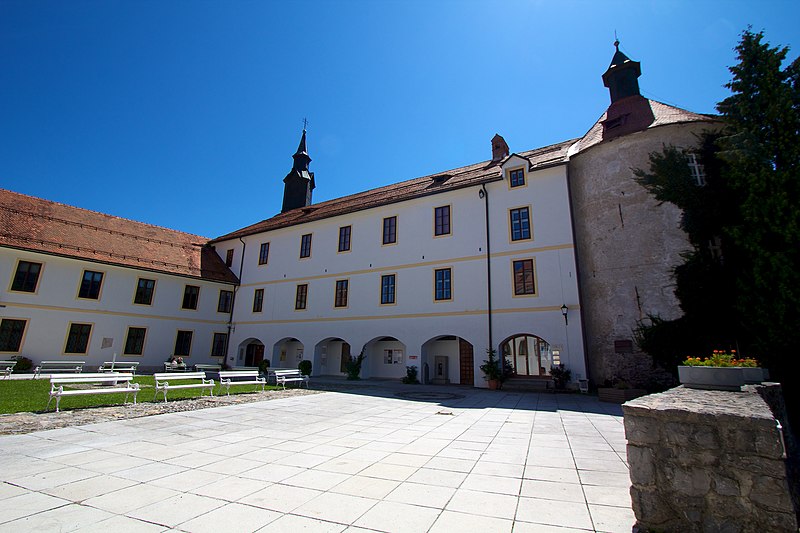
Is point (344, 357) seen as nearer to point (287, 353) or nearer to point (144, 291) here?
point (287, 353)

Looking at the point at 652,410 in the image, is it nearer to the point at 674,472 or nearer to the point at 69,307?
the point at 674,472

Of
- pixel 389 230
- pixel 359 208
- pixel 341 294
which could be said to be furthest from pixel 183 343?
pixel 389 230

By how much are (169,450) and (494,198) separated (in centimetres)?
1703

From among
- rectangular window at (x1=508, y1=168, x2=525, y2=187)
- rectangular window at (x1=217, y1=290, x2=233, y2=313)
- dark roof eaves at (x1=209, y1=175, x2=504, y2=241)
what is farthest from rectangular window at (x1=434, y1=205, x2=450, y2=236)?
rectangular window at (x1=217, y1=290, x2=233, y2=313)

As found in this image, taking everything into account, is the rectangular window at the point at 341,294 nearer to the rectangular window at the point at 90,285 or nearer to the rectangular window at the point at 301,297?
the rectangular window at the point at 301,297

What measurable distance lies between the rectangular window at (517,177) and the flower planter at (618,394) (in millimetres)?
10136

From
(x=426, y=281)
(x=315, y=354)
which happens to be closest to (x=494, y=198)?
(x=426, y=281)

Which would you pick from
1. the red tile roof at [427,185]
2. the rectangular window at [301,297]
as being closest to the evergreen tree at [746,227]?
the red tile roof at [427,185]

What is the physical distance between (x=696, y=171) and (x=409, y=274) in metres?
13.2

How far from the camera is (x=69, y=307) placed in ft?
69.4

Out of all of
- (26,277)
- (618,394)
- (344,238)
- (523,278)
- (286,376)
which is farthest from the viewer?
(344,238)

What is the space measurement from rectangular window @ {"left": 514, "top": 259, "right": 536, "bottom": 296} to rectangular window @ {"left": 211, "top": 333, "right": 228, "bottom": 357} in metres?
21.0

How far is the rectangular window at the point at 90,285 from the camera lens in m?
21.8

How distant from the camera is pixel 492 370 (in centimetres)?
1670
